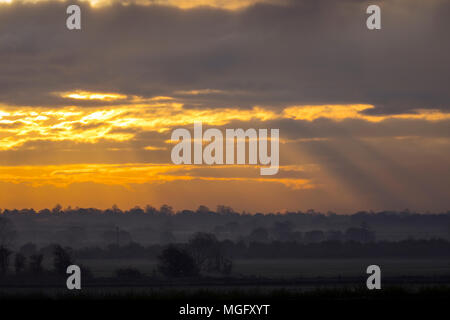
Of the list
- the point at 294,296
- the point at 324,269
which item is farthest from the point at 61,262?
the point at 294,296

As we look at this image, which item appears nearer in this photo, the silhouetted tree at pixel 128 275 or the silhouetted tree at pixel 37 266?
the silhouetted tree at pixel 128 275

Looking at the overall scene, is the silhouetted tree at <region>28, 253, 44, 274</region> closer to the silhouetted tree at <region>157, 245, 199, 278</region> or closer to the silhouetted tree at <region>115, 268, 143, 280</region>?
the silhouetted tree at <region>115, 268, 143, 280</region>

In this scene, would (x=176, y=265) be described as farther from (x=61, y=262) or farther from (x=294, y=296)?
(x=294, y=296)

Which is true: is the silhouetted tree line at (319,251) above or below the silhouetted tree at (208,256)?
above

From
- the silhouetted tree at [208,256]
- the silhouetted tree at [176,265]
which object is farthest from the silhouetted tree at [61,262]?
the silhouetted tree at [208,256]

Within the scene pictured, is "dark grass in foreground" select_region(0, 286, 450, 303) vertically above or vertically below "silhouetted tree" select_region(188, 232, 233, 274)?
below

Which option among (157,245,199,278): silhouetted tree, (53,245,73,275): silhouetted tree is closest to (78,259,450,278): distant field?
(53,245,73,275): silhouetted tree

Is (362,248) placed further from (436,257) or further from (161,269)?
(161,269)

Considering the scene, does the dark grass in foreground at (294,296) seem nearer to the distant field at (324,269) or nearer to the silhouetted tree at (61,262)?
the silhouetted tree at (61,262)

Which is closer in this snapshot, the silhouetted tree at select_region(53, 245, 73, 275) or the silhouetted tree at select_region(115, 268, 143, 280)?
the silhouetted tree at select_region(115, 268, 143, 280)

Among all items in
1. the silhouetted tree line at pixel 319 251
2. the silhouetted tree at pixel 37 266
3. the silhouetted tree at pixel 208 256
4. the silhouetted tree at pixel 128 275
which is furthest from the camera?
the silhouetted tree line at pixel 319 251

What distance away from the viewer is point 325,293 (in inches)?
2175
